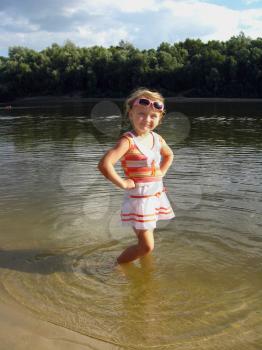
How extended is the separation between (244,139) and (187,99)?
5764cm

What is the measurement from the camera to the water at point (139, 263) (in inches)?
159

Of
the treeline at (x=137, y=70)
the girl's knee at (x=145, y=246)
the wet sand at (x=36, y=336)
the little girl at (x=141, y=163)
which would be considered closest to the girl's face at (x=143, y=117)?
the little girl at (x=141, y=163)

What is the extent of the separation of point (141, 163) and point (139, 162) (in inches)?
1.1

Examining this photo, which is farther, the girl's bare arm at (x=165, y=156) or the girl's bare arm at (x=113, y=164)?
the girl's bare arm at (x=165, y=156)

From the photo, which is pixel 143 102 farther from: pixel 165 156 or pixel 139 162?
pixel 165 156

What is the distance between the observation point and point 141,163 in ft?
15.2

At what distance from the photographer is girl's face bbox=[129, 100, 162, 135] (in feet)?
15.0

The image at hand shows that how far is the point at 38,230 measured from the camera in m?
6.83

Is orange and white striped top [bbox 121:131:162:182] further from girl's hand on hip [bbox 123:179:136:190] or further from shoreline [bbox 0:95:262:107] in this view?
shoreline [bbox 0:95:262:107]

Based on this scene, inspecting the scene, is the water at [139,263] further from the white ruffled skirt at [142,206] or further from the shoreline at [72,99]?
the shoreline at [72,99]

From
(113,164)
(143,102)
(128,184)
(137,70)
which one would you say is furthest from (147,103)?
(137,70)

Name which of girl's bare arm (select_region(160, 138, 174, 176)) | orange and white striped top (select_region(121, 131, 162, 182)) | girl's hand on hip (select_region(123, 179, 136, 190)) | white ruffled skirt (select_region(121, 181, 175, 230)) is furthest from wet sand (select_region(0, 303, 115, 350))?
girl's bare arm (select_region(160, 138, 174, 176))

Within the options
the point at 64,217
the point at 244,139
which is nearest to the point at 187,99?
the point at 244,139

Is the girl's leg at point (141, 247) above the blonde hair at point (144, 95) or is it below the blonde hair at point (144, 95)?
below
